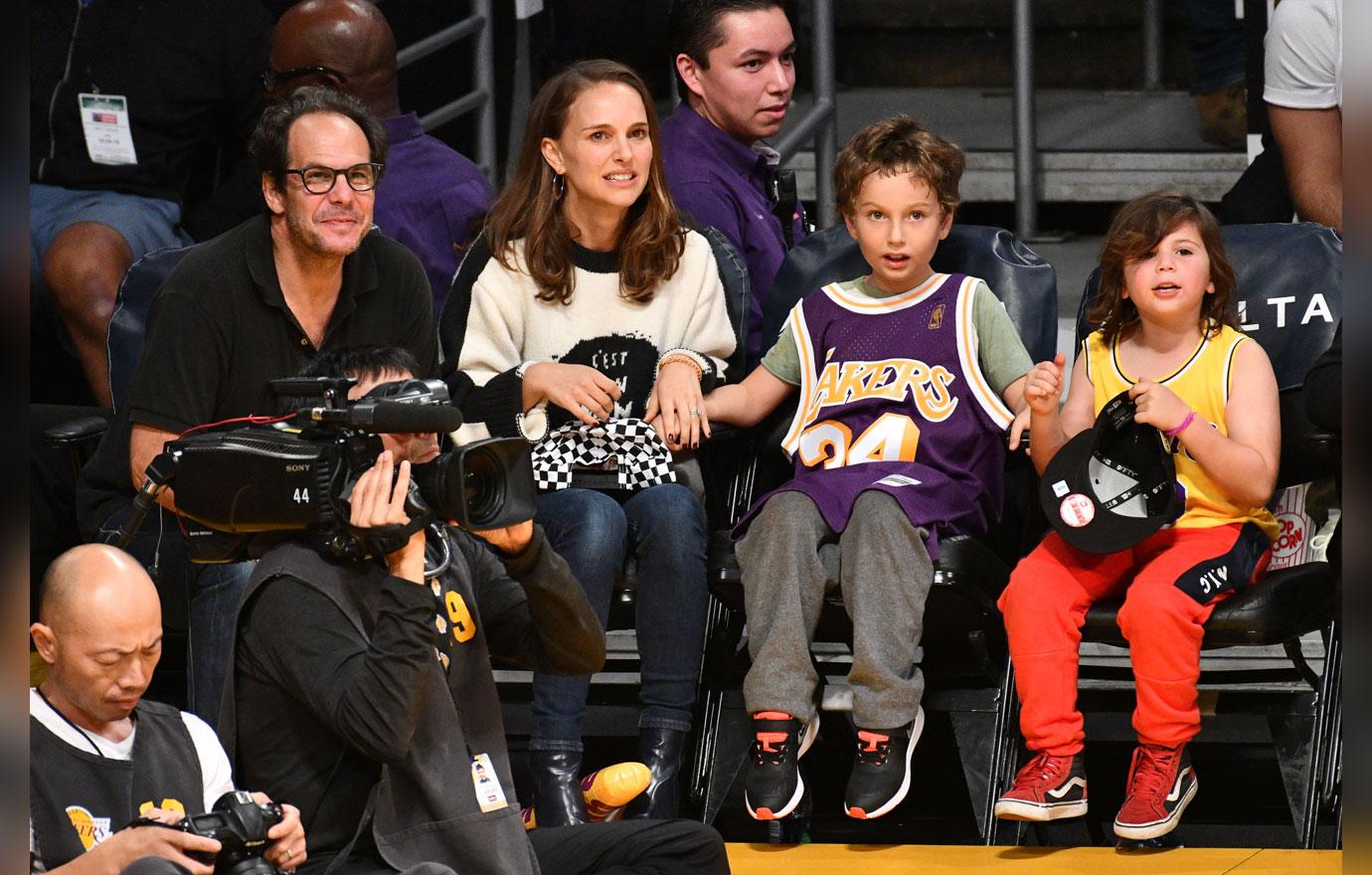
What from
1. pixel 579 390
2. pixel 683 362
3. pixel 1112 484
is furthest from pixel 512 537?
pixel 1112 484

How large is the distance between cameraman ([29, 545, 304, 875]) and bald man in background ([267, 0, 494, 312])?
1.60 metres

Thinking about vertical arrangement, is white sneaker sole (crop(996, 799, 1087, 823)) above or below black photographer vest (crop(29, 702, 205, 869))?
below

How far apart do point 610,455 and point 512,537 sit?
0.99 meters

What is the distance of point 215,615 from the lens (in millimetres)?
3051

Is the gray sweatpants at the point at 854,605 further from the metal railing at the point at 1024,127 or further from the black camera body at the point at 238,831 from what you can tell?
the metal railing at the point at 1024,127

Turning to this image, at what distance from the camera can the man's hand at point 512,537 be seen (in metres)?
2.39

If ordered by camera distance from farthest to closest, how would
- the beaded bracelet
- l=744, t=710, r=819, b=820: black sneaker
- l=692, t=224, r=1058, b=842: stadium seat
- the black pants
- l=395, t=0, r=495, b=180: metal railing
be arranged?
l=395, t=0, r=495, b=180: metal railing, the beaded bracelet, l=692, t=224, r=1058, b=842: stadium seat, l=744, t=710, r=819, b=820: black sneaker, the black pants

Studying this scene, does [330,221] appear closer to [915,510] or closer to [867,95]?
[915,510]

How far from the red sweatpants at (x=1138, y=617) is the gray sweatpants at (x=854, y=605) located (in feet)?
0.60

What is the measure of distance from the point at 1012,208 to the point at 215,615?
362 cm

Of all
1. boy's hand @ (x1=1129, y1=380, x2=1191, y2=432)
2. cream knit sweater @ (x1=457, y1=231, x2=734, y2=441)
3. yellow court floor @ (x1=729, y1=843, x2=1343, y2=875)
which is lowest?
yellow court floor @ (x1=729, y1=843, x2=1343, y2=875)

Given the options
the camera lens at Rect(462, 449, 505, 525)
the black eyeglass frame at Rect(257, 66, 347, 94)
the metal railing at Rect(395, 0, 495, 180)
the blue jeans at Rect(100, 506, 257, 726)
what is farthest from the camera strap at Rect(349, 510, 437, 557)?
the metal railing at Rect(395, 0, 495, 180)

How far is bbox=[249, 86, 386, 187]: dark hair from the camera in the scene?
126 inches

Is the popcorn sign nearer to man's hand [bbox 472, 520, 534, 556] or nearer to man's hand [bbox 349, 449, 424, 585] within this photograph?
man's hand [bbox 472, 520, 534, 556]
